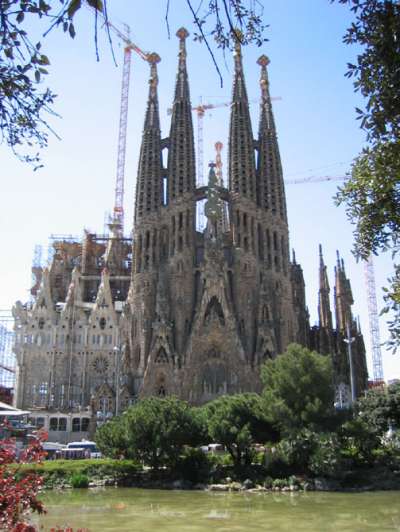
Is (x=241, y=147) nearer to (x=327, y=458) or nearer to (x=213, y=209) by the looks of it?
(x=213, y=209)

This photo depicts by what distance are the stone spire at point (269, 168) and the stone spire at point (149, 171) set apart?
12727 millimetres

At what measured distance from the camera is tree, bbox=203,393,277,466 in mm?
36000

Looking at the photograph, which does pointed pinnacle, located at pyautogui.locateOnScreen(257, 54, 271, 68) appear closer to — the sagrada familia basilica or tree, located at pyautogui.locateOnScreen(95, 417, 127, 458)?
the sagrada familia basilica

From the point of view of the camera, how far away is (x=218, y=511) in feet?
85.0

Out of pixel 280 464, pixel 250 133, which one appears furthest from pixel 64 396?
pixel 250 133

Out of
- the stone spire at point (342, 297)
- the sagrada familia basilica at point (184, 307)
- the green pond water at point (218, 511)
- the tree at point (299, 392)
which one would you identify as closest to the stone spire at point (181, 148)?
the sagrada familia basilica at point (184, 307)

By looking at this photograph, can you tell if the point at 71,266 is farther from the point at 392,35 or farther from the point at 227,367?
the point at 392,35

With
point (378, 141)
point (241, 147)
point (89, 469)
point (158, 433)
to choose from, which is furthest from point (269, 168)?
point (378, 141)

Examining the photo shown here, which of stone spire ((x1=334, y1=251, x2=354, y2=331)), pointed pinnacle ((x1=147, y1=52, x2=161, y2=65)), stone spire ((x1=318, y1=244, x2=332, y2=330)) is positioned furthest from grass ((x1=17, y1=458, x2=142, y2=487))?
pointed pinnacle ((x1=147, y1=52, x2=161, y2=65))

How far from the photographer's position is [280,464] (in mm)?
35875

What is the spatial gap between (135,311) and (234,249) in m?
13.6

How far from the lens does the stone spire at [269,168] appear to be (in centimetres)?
7075

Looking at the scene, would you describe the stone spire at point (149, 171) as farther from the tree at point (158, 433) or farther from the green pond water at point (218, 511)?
the green pond water at point (218, 511)

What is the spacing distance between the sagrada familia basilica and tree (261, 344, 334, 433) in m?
22.7
